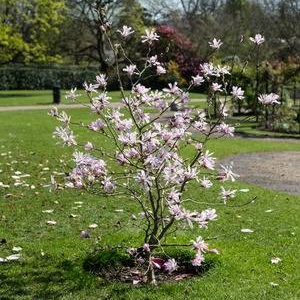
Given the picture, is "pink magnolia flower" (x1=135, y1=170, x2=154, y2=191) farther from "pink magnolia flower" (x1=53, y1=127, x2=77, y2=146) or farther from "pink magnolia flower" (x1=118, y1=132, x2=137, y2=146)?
"pink magnolia flower" (x1=53, y1=127, x2=77, y2=146)

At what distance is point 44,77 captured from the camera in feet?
164

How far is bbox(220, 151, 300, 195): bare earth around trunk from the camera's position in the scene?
10.7m

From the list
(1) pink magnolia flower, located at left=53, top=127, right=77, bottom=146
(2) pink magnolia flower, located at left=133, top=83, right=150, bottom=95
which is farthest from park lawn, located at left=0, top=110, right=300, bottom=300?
(2) pink magnolia flower, located at left=133, top=83, right=150, bottom=95

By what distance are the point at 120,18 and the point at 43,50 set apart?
9.62m

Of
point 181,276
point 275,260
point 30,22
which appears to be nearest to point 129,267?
point 181,276

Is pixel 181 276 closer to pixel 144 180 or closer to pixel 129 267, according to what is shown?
pixel 129 267

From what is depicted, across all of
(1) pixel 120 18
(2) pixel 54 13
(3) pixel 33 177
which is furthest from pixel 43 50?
(3) pixel 33 177

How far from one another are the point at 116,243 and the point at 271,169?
276 inches

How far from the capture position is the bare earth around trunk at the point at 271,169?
35.2 feet

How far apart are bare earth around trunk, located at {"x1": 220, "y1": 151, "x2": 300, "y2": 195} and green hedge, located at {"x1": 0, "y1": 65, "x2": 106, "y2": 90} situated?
36028 millimetres

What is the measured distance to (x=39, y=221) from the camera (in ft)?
24.3

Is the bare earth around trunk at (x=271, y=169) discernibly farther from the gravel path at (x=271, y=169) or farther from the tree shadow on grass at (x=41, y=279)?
the tree shadow on grass at (x=41, y=279)

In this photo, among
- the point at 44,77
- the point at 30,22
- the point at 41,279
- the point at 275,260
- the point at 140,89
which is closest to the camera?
the point at 140,89

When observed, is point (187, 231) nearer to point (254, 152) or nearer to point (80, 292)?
point (80, 292)
